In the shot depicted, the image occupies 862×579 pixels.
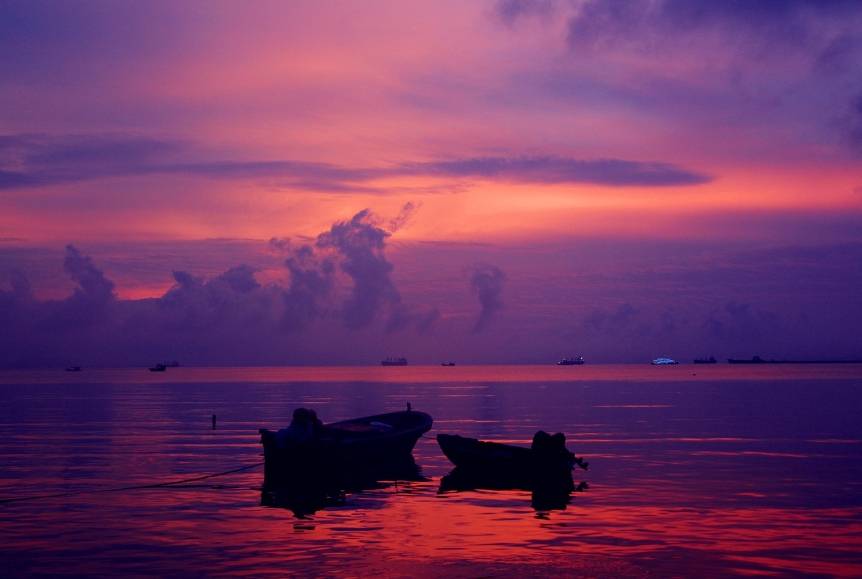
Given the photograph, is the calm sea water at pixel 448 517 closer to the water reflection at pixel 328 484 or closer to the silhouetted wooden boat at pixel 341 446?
the water reflection at pixel 328 484

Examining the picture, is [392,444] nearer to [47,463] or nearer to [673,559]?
[47,463]

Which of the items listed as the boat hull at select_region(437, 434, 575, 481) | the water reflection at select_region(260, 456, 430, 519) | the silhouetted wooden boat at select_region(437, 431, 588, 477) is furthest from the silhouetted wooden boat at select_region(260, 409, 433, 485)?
the silhouetted wooden boat at select_region(437, 431, 588, 477)

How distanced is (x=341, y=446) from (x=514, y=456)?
26.3ft

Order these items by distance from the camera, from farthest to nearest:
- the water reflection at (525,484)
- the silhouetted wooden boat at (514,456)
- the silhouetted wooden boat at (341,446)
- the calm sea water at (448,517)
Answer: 1. the silhouetted wooden boat at (341,446)
2. the silhouetted wooden boat at (514,456)
3. the water reflection at (525,484)
4. the calm sea water at (448,517)

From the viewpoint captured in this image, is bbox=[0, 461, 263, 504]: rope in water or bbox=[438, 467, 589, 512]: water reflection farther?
bbox=[438, 467, 589, 512]: water reflection

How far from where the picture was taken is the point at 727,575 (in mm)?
23141

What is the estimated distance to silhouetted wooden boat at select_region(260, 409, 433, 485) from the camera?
39531mm

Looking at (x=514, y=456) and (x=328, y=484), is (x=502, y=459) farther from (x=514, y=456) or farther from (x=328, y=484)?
(x=328, y=484)

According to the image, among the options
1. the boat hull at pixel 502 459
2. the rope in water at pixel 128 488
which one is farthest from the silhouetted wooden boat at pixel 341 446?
the boat hull at pixel 502 459

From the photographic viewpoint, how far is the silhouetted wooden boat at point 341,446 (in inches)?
1556

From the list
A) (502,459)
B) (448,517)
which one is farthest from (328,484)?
(448,517)

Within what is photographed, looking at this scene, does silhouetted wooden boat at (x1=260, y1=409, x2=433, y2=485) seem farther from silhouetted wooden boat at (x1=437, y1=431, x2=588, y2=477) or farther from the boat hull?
silhouetted wooden boat at (x1=437, y1=431, x2=588, y2=477)

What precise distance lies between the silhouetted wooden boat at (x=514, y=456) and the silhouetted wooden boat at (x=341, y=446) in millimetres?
4158

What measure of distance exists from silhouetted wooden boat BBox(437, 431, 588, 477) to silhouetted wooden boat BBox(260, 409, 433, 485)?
13.6 feet
